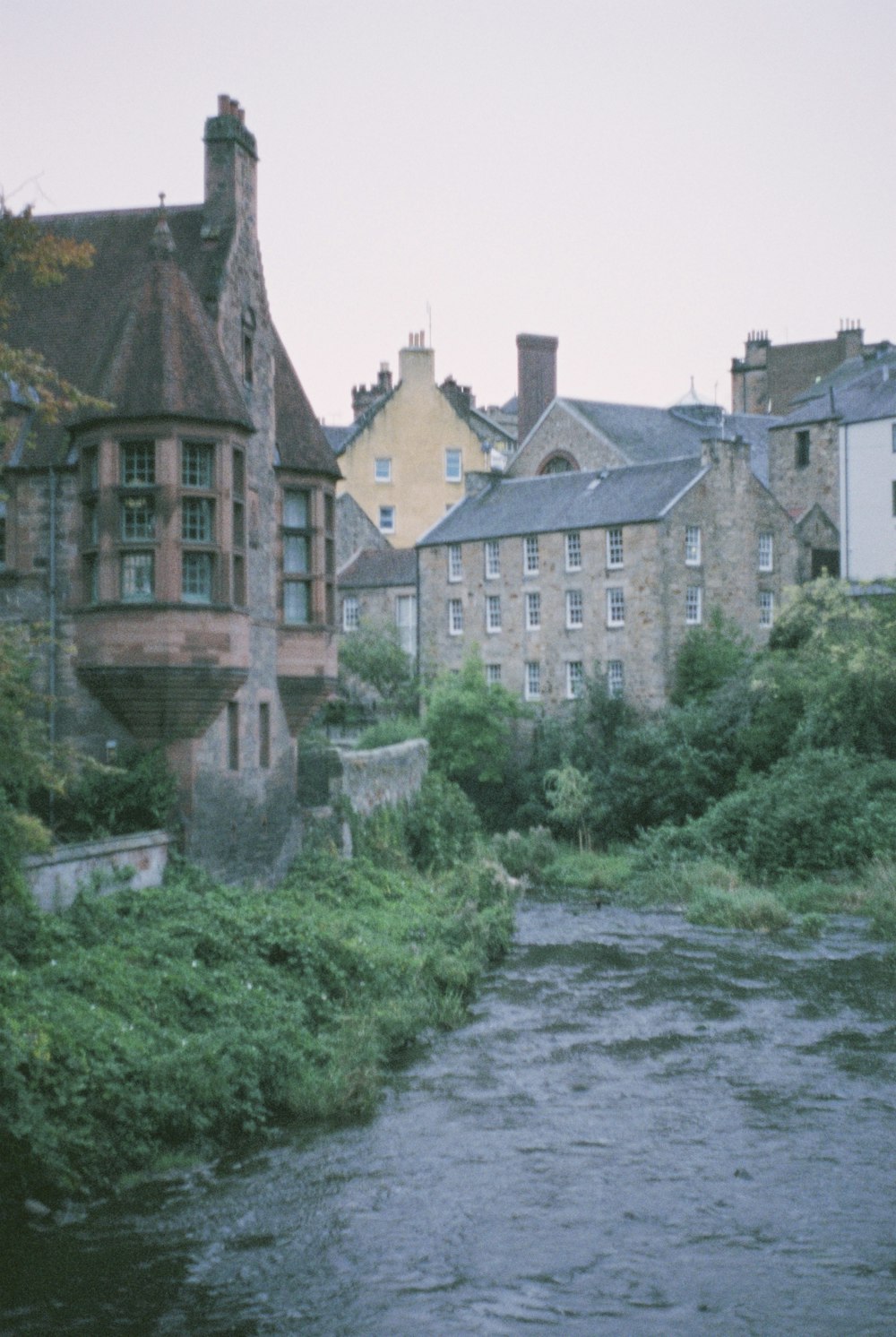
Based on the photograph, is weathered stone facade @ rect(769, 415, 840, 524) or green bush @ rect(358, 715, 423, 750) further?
weathered stone facade @ rect(769, 415, 840, 524)

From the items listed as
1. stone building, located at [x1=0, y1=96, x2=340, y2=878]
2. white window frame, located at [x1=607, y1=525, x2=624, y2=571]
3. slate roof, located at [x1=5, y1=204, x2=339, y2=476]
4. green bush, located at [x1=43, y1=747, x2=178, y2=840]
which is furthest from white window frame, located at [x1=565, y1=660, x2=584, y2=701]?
green bush, located at [x1=43, y1=747, x2=178, y2=840]

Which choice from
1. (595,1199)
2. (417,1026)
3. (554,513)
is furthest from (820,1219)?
(554,513)

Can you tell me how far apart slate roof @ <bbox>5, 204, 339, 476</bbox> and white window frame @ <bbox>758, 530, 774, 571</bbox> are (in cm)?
3252

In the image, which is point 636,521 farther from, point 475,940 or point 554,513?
point 475,940

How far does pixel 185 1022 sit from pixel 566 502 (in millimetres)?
40221

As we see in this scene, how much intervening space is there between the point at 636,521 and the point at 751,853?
14.9m

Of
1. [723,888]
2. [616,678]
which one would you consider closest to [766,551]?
[616,678]

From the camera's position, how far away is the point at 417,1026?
21625 mm

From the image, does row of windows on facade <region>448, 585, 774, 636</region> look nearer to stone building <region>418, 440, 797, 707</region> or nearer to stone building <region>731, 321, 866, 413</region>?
stone building <region>418, 440, 797, 707</region>

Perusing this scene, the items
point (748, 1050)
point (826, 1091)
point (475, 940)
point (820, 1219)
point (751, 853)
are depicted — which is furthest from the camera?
point (751, 853)

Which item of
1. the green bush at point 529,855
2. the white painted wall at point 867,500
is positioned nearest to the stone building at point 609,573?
the white painted wall at point 867,500

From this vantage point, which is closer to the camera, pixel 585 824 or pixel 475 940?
pixel 475 940

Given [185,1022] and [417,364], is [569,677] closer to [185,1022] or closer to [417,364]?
[417,364]

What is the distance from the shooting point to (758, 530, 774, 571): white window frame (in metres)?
54.8
